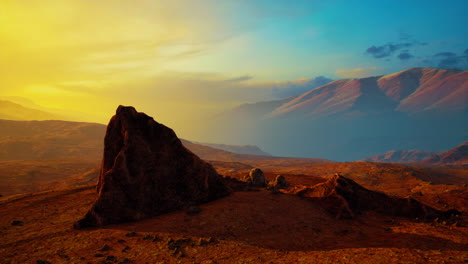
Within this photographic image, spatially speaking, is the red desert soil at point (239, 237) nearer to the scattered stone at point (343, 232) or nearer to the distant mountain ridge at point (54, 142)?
the scattered stone at point (343, 232)

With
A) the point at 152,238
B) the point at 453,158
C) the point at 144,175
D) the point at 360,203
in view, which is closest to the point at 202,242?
the point at 152,238

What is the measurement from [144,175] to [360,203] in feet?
39.7

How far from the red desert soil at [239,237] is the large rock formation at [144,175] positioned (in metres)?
0.79

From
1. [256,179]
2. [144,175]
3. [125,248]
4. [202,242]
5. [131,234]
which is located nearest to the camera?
[125,248]

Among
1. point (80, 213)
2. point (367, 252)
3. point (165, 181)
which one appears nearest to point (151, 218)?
point (165, 181)

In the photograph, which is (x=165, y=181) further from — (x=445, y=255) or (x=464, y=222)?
(x=464, y=222)

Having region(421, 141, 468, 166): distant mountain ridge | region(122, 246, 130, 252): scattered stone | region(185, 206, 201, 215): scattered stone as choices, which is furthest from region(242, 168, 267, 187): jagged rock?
region(421, 141, 468, 166): distant mountain ridge

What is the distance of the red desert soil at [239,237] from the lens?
8.76 metres

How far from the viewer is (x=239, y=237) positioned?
10.4 metres

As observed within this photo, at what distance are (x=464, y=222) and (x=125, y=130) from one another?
59.4 feet

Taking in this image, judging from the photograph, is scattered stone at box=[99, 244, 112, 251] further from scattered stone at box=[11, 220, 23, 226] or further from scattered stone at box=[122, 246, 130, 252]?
scattered stone at box=[11, 220, 23, 226]

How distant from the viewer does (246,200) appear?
1459 cm

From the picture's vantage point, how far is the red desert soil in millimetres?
8758

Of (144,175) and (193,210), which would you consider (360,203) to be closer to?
(193,210)
